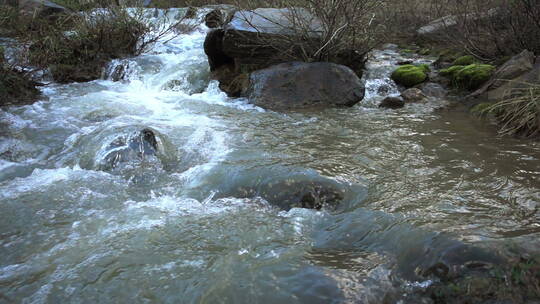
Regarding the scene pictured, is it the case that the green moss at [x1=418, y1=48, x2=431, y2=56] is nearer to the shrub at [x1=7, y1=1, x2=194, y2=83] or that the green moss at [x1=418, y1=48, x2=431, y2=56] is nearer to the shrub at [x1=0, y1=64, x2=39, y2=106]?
the shrub at [x1=7, y1=1, x2=194, y2=83]

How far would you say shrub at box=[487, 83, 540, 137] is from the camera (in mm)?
5957

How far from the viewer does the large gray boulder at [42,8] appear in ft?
40.2

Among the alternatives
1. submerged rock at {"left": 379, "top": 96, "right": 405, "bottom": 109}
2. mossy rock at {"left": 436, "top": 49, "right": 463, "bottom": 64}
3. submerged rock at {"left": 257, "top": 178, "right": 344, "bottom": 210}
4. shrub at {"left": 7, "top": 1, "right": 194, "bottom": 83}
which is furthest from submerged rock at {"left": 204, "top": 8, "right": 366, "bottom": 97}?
submerged rock at {"left": 257, "top": 178, "right": 344, "bottom": 210}

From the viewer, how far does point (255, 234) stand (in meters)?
3.71

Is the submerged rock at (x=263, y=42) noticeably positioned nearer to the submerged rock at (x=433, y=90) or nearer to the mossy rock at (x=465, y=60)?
the submerged rock at (x=433, y=90)

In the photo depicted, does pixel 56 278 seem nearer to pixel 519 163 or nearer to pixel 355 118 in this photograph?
pixel 519 163

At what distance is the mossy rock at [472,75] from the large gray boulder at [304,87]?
2202 mm

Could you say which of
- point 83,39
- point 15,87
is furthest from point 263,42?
point 15,87

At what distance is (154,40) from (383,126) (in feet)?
23.6

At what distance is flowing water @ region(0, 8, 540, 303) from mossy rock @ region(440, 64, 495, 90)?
1.81 meters

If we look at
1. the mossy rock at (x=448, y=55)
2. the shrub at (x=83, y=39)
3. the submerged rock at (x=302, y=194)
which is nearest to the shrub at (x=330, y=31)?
the mossy rock at (x=448, y=55)

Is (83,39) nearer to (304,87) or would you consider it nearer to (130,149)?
(304,87)

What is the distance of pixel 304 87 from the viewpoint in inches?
329

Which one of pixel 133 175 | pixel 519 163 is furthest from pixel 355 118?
pixel 133 175
